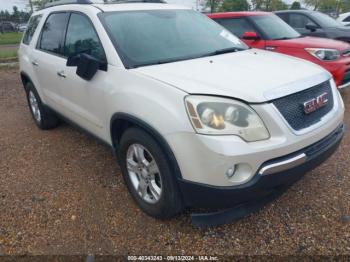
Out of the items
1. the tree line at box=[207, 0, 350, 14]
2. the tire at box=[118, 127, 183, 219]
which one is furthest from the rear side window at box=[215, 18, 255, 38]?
the tree line at box=[207, 0, 350, 14]

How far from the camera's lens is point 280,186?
2504 mm

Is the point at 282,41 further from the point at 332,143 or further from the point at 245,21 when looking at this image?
the point at 332,143

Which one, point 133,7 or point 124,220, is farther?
point 133,7

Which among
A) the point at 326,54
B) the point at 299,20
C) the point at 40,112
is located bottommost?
the point at 40,112

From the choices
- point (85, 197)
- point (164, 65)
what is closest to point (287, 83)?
point (164, 65)

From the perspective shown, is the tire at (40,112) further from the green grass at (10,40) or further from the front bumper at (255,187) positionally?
the green grass at (10,40)

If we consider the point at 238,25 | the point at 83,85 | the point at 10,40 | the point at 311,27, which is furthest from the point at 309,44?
the point at 10,40

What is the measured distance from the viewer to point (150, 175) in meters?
2.84

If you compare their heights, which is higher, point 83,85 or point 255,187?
point 83,85

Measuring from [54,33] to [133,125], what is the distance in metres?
2.13

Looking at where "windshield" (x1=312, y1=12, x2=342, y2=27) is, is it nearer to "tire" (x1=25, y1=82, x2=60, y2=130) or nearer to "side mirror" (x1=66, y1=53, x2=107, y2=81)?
"tire" (x1=25, y1=82, x2=60, y2=130)

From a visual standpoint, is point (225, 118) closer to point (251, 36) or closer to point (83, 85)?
point (83, 85)

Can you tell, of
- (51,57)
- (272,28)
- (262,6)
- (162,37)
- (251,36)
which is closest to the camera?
(162,37)

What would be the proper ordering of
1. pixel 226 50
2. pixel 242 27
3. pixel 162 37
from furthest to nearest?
1. pixel 242 27
2. pixel 226 50
3. pixel 162 37
